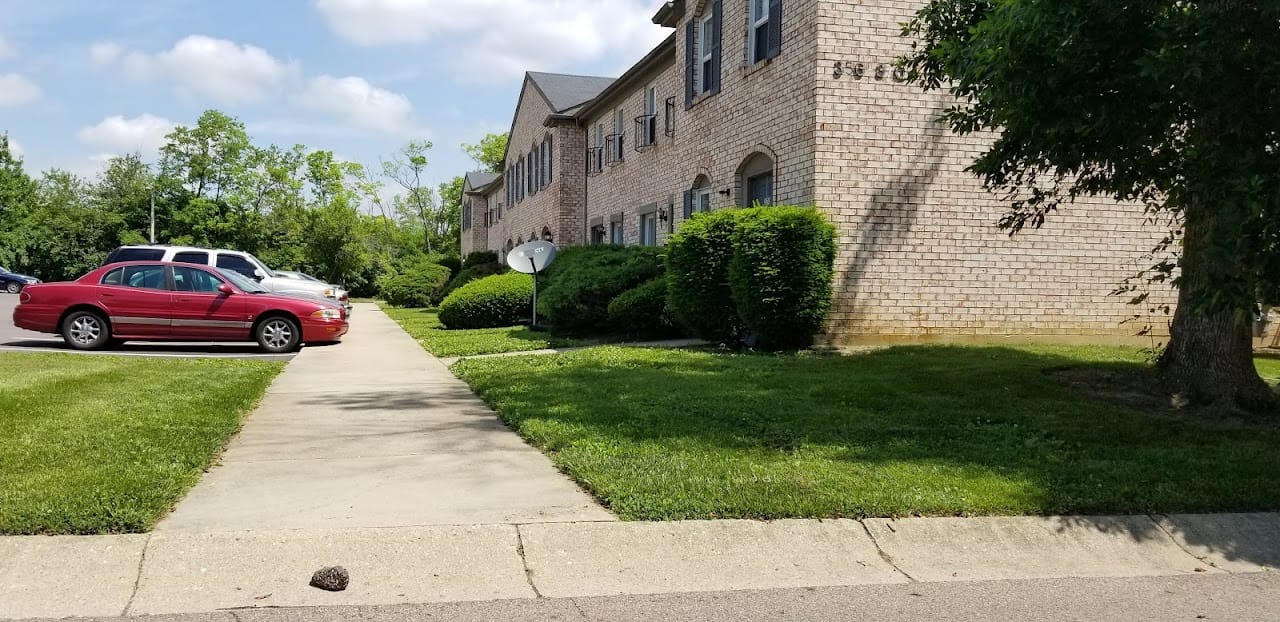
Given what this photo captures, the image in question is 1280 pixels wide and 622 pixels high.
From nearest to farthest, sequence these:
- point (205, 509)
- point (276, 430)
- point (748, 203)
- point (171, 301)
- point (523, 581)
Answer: point (523, 581)
point (205, 509)
point (276, 430)
point (171, 301)
point (748, 203)

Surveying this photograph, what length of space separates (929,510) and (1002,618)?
122cm

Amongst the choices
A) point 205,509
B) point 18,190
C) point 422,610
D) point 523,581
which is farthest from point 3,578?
point 18,190

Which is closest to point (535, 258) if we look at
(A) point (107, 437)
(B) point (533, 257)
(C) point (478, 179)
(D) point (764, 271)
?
(B) point (533, 257)

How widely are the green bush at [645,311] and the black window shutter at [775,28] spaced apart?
3871 mm

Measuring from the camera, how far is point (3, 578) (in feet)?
14.0

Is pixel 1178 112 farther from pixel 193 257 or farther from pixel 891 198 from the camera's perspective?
pixel 193 257

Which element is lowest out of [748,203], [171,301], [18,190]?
[171,301]

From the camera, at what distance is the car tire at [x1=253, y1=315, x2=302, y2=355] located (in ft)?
50.1

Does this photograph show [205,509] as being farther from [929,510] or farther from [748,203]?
[748,203]

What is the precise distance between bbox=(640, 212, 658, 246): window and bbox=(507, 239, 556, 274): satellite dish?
2.75m

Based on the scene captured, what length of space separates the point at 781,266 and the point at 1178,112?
18.1 feet

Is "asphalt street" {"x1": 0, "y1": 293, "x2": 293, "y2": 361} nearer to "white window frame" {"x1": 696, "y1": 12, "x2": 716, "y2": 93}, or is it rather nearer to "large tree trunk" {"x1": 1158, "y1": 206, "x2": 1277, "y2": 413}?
"white window frame" {"x1": 696, "y1": 12, "x2": 716, "y2": 93}

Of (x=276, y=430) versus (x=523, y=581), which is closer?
(x=523, y=581)

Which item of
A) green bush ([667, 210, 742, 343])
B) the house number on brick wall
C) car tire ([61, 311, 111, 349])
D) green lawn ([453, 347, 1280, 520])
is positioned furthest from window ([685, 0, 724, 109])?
car tire ([61, 311, 111, 349])
